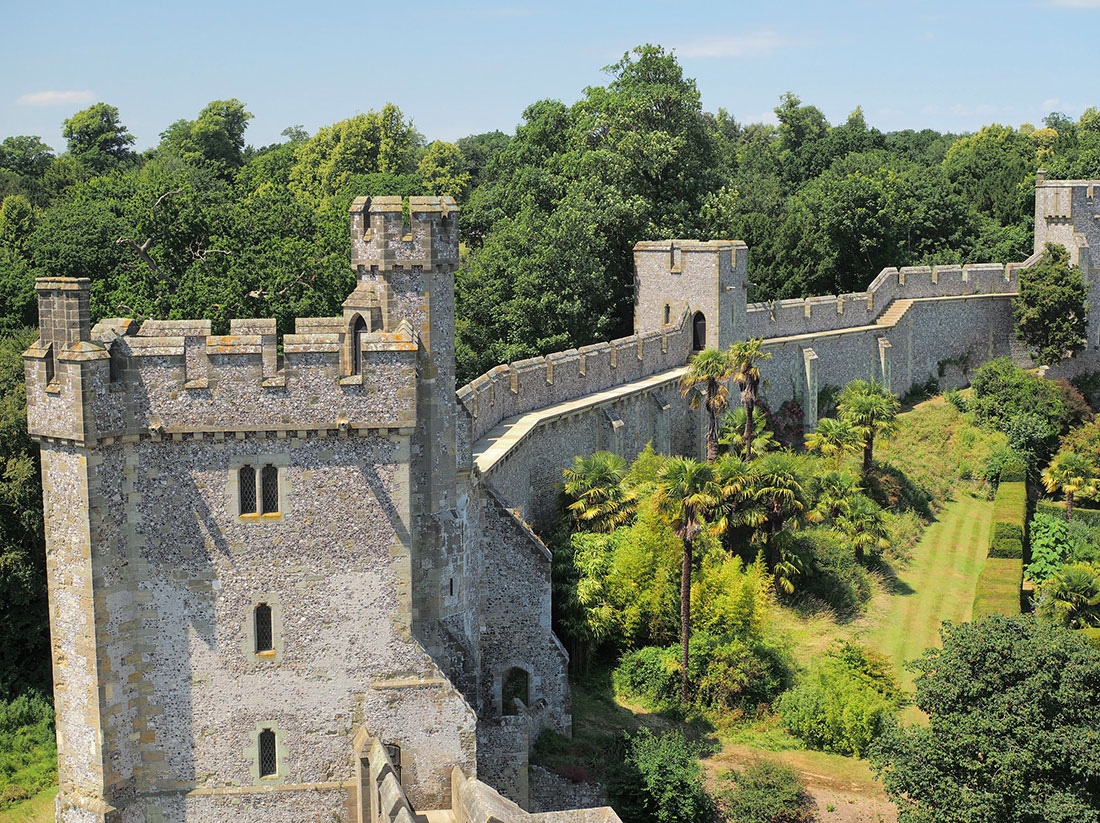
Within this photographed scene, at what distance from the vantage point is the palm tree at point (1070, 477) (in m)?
48.0

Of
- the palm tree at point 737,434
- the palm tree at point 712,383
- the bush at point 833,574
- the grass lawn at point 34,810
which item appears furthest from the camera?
the palm tree at point 737,434

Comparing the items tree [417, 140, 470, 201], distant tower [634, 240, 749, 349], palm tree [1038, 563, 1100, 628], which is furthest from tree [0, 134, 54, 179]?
palm tree [1038, 563, 1100, 628]

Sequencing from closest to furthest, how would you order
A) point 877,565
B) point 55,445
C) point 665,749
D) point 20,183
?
point 55,445 < point 665,749 < point 877,565 < point 20,183

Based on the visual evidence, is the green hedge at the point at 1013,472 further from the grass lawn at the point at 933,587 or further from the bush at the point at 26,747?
the bush at the point at 26,747

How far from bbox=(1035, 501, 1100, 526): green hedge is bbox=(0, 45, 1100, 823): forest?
0.93 meters

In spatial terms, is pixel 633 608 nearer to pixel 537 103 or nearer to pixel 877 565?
pixel 877 565

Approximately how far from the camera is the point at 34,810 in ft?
92.5

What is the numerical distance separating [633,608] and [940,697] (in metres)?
8.89

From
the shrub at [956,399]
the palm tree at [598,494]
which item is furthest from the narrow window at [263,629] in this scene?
the shrub at [956,399]

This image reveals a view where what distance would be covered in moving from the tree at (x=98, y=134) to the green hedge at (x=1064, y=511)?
199 ft

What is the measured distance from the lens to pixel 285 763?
2241 centimetres

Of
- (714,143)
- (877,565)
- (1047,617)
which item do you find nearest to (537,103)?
(714,143)

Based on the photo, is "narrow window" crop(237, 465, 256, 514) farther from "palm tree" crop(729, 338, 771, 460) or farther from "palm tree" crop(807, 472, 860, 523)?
"palm tree" crop(807, 472, 860, 523)

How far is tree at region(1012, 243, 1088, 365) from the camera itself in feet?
188
